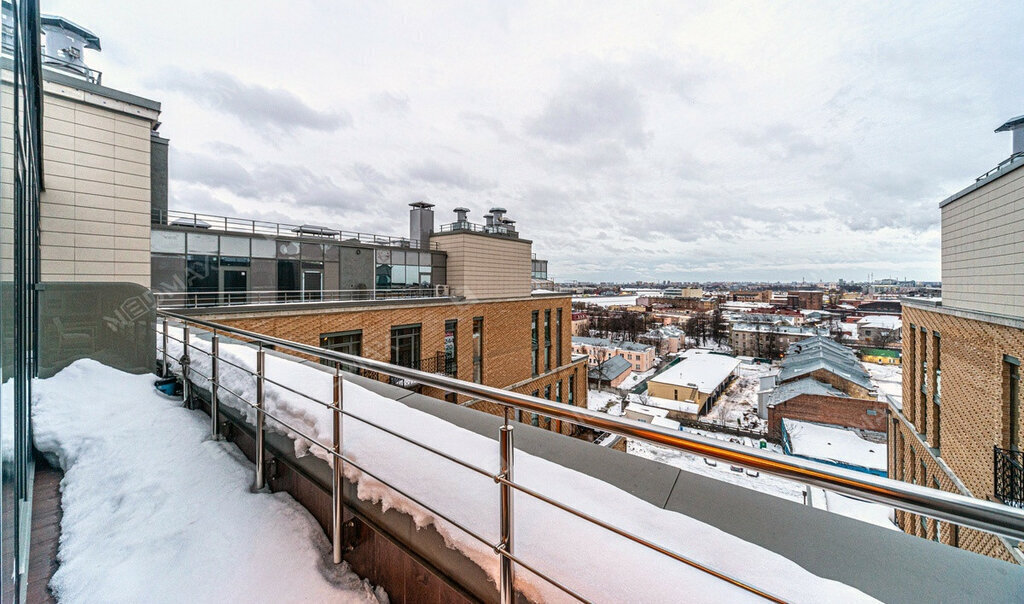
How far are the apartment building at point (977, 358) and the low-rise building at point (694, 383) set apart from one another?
1763 cm

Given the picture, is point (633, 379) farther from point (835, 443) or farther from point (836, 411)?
point (835, 443)

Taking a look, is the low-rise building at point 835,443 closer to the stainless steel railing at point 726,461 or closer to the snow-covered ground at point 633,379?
the snow-covered ground at point 633,379

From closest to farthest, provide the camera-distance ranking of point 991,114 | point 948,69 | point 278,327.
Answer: point 278,327 < point 948,69 < point 991,114

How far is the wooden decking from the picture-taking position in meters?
1.53

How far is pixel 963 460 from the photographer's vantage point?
7395 millimetres

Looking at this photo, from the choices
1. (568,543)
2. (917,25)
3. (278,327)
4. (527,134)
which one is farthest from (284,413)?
(527,134)

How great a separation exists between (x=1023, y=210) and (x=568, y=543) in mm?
10004

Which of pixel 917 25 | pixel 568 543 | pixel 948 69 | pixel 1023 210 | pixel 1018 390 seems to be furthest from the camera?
pixel 948 69

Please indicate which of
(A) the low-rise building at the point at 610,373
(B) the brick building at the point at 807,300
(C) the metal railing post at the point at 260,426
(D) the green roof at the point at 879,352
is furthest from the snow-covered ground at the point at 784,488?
(B) the brick building at the point at 807,300

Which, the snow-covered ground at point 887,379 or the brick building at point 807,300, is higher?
Answer: the brick building at point 807,300

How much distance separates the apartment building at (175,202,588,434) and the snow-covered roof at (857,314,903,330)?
37864 mm

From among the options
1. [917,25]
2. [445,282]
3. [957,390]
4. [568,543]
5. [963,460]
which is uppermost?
[917,25]

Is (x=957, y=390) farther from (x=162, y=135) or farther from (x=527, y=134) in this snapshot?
(x=527, y=134)

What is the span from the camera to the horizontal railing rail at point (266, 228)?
9367 mm
